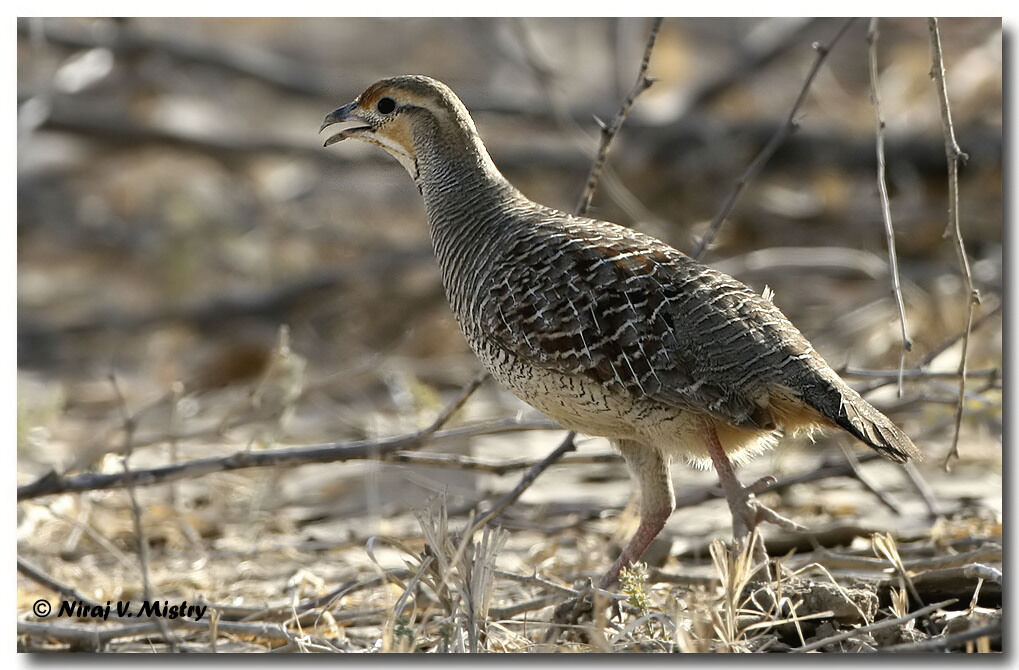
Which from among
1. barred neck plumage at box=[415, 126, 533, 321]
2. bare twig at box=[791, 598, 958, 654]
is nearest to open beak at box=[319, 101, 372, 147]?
barred neck plumage at box=[415, 126, 533, 321]

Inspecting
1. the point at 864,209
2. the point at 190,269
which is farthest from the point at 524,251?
the point at 190,269

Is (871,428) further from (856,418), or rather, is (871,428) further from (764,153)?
(764,153)

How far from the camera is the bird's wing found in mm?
2555

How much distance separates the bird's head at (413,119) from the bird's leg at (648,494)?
2.86 ft

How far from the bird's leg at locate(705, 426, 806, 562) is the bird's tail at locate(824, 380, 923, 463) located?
1.07 feet

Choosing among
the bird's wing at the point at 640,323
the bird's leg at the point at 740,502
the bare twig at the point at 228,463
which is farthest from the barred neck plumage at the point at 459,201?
the bird's leg at the point at 740,502

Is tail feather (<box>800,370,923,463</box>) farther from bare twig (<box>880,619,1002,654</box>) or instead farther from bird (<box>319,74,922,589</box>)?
bare twig (<box>880,619,1002,654</box>)

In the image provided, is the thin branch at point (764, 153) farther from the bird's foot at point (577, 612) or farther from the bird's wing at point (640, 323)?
the bird's foot at point (577, 612)

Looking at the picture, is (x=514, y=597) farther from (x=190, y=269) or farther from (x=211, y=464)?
(x=190, y=269)

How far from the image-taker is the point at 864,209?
5.53 m

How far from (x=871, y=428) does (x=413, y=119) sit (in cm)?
136

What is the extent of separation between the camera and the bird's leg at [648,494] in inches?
113

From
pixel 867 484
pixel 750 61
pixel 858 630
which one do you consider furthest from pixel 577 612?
pixel 750 61

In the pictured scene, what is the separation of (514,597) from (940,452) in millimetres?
1923
